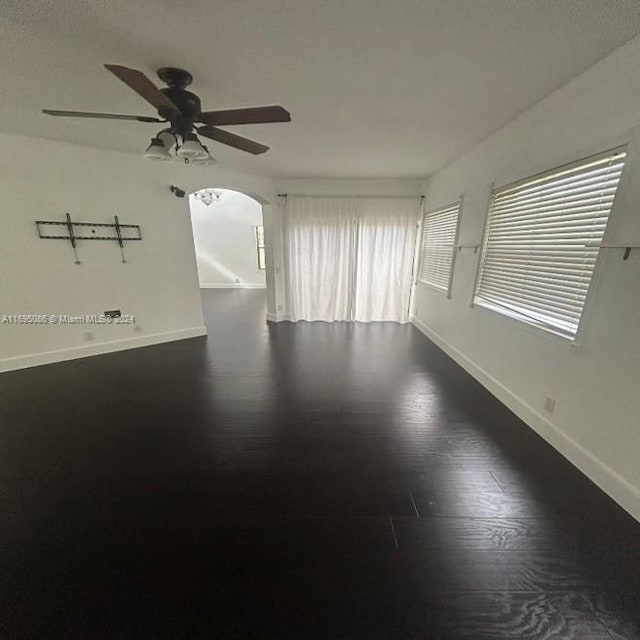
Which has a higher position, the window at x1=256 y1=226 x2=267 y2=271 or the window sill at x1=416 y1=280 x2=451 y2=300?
the window at x1=256 y1=226 x2=267 y2=271

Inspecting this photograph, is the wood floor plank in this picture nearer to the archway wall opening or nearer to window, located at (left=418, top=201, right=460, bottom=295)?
window, located at (left=418, top=201, right=460, bottom=295)

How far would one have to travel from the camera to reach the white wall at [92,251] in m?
2.74

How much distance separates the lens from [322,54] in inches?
58.9

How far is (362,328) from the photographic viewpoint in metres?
4.57

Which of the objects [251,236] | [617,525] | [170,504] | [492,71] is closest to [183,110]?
[492,71]

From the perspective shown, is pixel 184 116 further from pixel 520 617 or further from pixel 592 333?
pixel 520 617

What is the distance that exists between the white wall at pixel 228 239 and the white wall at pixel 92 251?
443 centimetres

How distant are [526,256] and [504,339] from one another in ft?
2.41

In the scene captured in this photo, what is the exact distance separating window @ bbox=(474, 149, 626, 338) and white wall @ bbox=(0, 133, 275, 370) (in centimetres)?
344

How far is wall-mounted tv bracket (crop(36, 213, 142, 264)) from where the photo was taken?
289cm

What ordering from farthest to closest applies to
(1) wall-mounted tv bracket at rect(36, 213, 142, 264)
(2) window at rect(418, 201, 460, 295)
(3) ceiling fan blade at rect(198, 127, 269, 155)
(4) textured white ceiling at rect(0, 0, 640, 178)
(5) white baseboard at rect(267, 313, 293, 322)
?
1. (5) white baseboard at rect(267, 313, 293, 322)
2. (2) window at rect(418, 201, 460, 295)
3. (1) wall-mounted tv bracket at rect(36, 213, 142, 264)
4. (3) ceiling fan blade at rect(198, 127, 269, 155)
5. (4) textured white ceiling at rect(0, 0, 640, 178)

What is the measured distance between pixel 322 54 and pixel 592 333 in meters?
2.30

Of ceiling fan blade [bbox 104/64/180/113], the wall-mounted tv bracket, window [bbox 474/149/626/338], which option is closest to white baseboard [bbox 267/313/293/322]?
the wall-mounted tv bracket

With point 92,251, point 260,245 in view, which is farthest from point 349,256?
point 260,245
